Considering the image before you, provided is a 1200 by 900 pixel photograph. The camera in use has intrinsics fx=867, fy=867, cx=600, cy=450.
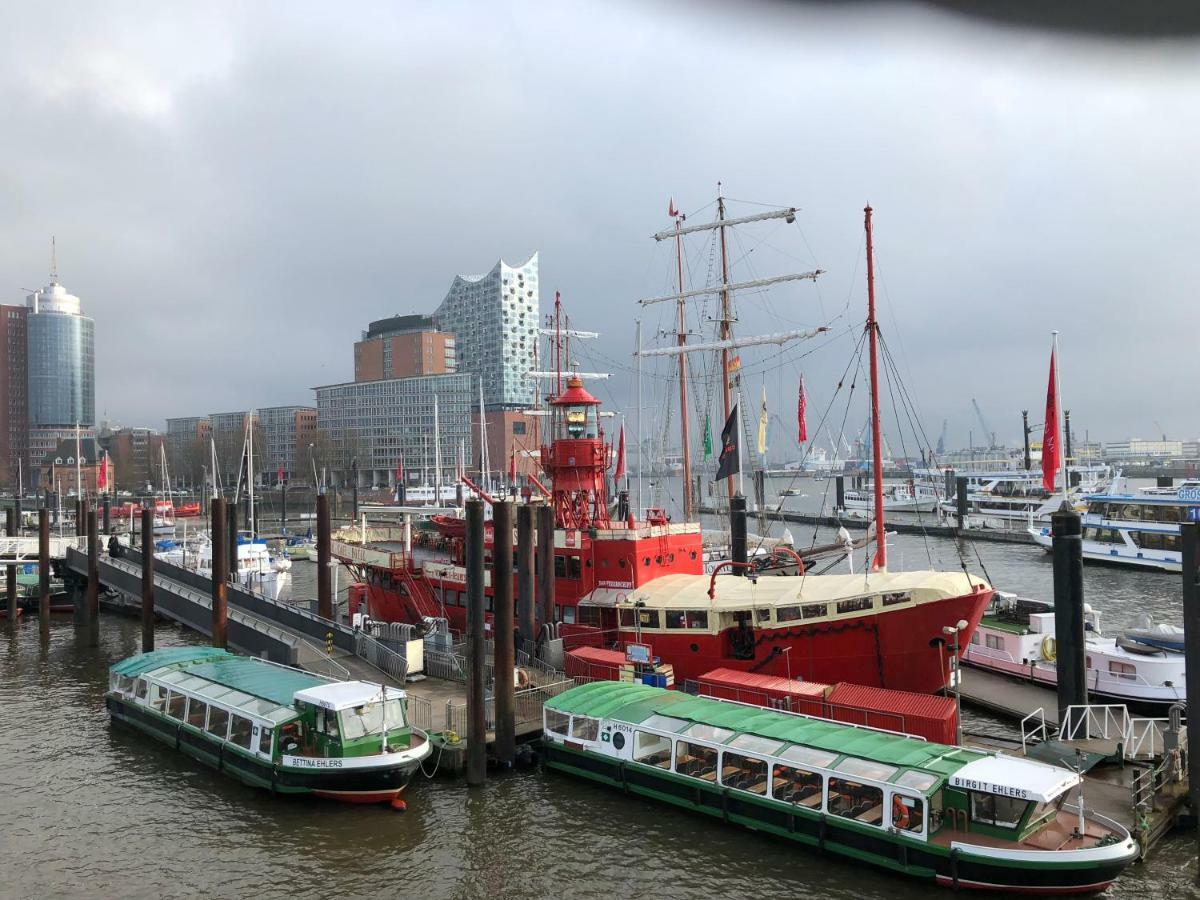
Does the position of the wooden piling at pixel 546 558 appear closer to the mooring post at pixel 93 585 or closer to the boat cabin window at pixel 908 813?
the boat cabin window at pixel 908 813

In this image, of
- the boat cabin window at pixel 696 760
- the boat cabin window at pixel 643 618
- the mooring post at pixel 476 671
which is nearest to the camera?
the boat cabin window at pixel 696 760

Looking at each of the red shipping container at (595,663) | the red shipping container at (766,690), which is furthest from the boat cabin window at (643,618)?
the red shipping container at (766,690)

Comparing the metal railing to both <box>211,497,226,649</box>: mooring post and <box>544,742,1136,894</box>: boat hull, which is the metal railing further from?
<box>544,742,1136,894</box>: boat hull

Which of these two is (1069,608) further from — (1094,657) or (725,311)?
(725,311)

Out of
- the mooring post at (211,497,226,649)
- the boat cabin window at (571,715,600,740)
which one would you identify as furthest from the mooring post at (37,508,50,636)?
the boat cabin window at (571,715,600,740)

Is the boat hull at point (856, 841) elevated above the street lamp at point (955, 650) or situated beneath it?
situated beneath

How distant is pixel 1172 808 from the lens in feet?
63.8

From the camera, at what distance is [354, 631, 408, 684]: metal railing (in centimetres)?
2984

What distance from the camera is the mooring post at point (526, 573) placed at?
103ft

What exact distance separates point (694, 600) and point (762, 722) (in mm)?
8110

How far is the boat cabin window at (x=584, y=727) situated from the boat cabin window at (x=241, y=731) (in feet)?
29.5

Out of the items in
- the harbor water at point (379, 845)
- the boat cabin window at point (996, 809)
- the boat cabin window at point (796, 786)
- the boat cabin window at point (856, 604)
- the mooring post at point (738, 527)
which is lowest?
the harbor water at point (379, 845)

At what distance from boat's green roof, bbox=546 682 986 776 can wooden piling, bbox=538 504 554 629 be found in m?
7.16

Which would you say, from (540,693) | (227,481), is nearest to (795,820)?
(540,693)
